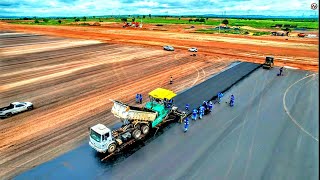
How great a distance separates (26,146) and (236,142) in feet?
63.9

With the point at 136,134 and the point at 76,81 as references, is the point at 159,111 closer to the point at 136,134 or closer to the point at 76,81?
the point at 136,134

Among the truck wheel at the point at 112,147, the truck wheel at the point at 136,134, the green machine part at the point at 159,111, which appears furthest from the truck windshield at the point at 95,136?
the green machine part at the point at 159,111

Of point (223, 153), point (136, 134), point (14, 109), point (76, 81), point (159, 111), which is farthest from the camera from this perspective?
point (76, 81)

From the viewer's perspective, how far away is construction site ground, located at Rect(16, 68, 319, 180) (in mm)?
20062

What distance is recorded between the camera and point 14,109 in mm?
29609

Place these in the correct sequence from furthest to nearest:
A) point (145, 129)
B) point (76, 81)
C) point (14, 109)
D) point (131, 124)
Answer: point (76, 81), point (14, 109), point (145, 129), point (131, 124)

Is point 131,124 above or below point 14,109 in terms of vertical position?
above

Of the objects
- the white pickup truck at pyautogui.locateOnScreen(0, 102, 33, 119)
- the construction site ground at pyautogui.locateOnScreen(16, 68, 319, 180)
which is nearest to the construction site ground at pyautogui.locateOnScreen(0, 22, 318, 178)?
the white pickup truck at pyautogui.locateOnScreen(0, 102, 33, 119)

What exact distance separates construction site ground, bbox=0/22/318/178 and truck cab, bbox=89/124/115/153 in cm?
290

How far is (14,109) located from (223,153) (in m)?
23.7

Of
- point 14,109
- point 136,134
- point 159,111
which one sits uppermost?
point 159,111

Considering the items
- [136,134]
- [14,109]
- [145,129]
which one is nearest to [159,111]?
[145,129]

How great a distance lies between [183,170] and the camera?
20.5m

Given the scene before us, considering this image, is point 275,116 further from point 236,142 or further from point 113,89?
point 113,89
